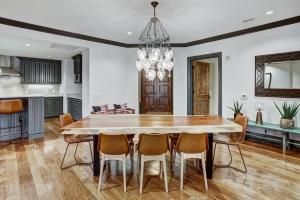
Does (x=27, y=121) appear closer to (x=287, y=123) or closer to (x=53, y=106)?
(x=53, y=106)

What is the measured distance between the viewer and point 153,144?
241 cm

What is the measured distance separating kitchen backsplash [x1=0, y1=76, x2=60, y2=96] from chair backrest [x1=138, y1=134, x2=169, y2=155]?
25.5 feet

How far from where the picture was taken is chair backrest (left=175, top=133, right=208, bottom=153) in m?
2.46

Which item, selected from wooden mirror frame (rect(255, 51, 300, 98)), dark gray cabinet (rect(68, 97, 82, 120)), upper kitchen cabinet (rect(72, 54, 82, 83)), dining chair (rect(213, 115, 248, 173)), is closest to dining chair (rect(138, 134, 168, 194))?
dining chair (rect(213, 115, 248, 173))

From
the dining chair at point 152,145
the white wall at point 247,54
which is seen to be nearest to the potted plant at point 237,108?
the white wall at point 247,54

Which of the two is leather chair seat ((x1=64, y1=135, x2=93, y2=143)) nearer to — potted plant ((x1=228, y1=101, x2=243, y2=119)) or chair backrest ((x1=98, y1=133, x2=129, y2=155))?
chair backrest ((x1=98, y1=133, x2=129, y2=155))

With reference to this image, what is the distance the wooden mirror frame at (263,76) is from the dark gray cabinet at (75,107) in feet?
17.5

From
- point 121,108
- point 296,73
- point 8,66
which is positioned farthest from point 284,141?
point 8,66

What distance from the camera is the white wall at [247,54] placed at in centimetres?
414

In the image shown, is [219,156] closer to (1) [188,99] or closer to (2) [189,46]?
(1) [188,99]

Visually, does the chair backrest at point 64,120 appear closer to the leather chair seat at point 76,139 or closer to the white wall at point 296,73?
the leather chair seat at point 76,139

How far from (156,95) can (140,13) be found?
118 inches

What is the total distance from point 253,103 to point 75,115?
5.79 m

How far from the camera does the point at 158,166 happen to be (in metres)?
3.33
